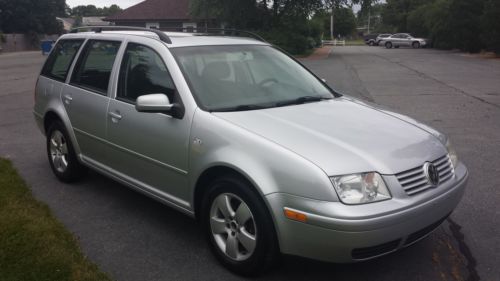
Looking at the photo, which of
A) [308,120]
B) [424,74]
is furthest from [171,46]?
[424,74]

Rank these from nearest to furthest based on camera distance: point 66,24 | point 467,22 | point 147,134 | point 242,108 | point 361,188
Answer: point 361,188
point 242,108
point 147,134
point 467,22
point 66,24

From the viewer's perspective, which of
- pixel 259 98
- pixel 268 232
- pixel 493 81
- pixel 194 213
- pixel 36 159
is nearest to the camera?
pixel 268 232

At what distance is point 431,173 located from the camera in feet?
10.9

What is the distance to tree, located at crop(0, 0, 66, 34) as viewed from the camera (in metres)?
66.4

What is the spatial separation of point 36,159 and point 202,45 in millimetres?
3621

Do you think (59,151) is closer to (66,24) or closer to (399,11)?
(399,11)

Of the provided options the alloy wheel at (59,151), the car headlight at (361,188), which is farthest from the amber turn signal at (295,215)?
the alloy wheel at (59,151)

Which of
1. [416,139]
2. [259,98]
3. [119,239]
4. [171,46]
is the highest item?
[171,46]

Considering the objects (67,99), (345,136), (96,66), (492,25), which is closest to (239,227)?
(345,136)

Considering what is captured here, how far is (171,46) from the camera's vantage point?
13.8 feet

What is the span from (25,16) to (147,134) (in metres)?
71.8

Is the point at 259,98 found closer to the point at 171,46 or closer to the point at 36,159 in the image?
the point at 171,46

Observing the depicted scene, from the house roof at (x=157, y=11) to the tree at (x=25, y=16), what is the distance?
1878 cm

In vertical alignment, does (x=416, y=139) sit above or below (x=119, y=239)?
above
